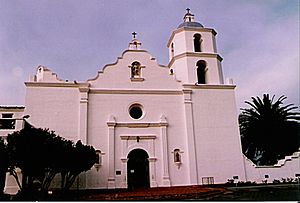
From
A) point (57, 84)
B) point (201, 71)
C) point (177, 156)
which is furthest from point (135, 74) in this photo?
point (177, 156)

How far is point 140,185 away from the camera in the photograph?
16047 millimetres

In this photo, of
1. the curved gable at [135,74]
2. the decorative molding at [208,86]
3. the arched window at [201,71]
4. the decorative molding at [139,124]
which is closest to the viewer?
the decorative molding at [139,124]

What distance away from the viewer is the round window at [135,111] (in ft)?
55.0

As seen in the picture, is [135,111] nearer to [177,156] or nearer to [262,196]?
[177,156]

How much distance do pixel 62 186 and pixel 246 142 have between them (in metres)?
11.5

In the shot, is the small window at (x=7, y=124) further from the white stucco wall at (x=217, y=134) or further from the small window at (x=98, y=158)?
the white stucco wall at (x=217, y=134)

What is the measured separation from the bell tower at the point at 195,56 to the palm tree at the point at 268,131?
4.35m

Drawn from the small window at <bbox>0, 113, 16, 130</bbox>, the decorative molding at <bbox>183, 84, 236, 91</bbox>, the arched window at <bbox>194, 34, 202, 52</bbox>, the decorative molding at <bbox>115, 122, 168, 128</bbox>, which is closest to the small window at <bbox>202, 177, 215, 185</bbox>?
the decorative molding at <bbox>115, 122, 168, 128</bbox>

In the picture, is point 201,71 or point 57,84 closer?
point 57,84

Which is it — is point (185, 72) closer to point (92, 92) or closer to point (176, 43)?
point (176, 43)

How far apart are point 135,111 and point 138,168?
9.07ft

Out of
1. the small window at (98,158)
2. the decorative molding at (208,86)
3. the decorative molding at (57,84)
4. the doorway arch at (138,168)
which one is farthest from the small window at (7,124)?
the decorative molding at (208,86)

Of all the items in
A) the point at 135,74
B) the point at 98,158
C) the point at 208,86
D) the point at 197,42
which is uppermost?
the point at 197,42

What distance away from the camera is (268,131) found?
781 inches
